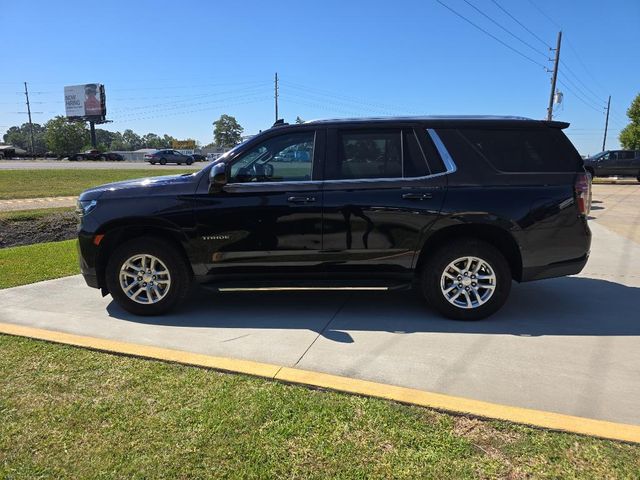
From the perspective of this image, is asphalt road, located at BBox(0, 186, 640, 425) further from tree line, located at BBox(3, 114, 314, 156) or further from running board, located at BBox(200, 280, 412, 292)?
tree line, located at BBox(3, 114, 314, 156)

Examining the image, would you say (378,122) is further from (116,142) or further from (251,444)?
(116,142)

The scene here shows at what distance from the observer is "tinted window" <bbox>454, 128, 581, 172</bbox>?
462 centimetres

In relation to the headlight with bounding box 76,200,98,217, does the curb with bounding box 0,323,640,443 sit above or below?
below

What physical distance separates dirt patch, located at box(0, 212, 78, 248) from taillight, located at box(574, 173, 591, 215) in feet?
28.5

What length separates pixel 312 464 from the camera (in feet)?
8.32

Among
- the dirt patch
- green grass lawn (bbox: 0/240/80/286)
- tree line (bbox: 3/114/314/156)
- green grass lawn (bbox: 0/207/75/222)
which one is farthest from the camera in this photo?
tree line (bbox: 3/114/314/156)

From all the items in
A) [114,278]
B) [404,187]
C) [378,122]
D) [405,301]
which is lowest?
[405,301]

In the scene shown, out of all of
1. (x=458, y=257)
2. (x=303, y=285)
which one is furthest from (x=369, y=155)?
(x=303, y=285)

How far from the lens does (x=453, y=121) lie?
473 centimetres

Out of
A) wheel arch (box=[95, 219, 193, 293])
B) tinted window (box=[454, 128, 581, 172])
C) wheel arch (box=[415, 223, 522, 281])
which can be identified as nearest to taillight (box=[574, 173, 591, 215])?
tinted window (box=[454, 128, 581, 172])

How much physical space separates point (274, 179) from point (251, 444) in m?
2.64

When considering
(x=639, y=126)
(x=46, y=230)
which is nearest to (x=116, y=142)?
(x=639, y=126)

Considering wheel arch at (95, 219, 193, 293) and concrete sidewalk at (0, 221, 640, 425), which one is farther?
wheel arch at (95, 219, 193, 293)

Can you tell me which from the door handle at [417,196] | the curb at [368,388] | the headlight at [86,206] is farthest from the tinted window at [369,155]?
the headlight at [86,206]
